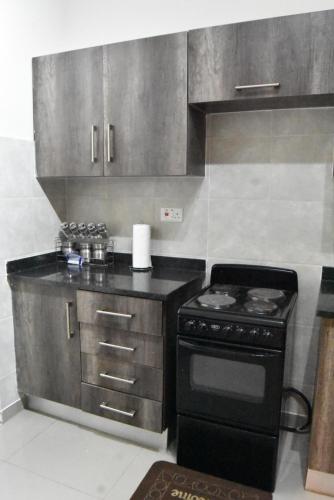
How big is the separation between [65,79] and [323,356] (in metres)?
1.92

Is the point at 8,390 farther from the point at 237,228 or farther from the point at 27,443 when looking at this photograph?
the point at 237,228

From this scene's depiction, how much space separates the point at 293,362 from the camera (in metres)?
2.18

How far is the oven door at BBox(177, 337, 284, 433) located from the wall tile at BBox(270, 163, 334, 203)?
89cm

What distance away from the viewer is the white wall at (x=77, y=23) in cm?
205

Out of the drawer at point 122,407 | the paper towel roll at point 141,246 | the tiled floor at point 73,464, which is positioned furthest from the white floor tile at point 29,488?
the paper towel roll at point 141,246

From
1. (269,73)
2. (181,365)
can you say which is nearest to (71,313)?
(181,365)

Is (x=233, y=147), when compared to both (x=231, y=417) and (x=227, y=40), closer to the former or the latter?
(x=227, y=40)

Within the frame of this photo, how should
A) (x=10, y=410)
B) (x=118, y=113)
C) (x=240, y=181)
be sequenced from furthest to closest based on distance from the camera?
(x=10, y=410), (x=240, y=181), (x=118, y=113)

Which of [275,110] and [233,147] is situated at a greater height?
[275,110]

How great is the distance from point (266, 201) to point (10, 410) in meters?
1.91

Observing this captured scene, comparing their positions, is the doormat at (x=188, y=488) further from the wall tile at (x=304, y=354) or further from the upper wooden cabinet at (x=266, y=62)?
the upper wooden cabinet at (x=266, y=62)

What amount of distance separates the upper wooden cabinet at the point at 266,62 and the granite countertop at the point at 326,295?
0.87 m

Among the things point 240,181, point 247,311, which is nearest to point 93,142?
point 240,181

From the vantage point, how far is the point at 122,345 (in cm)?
195
